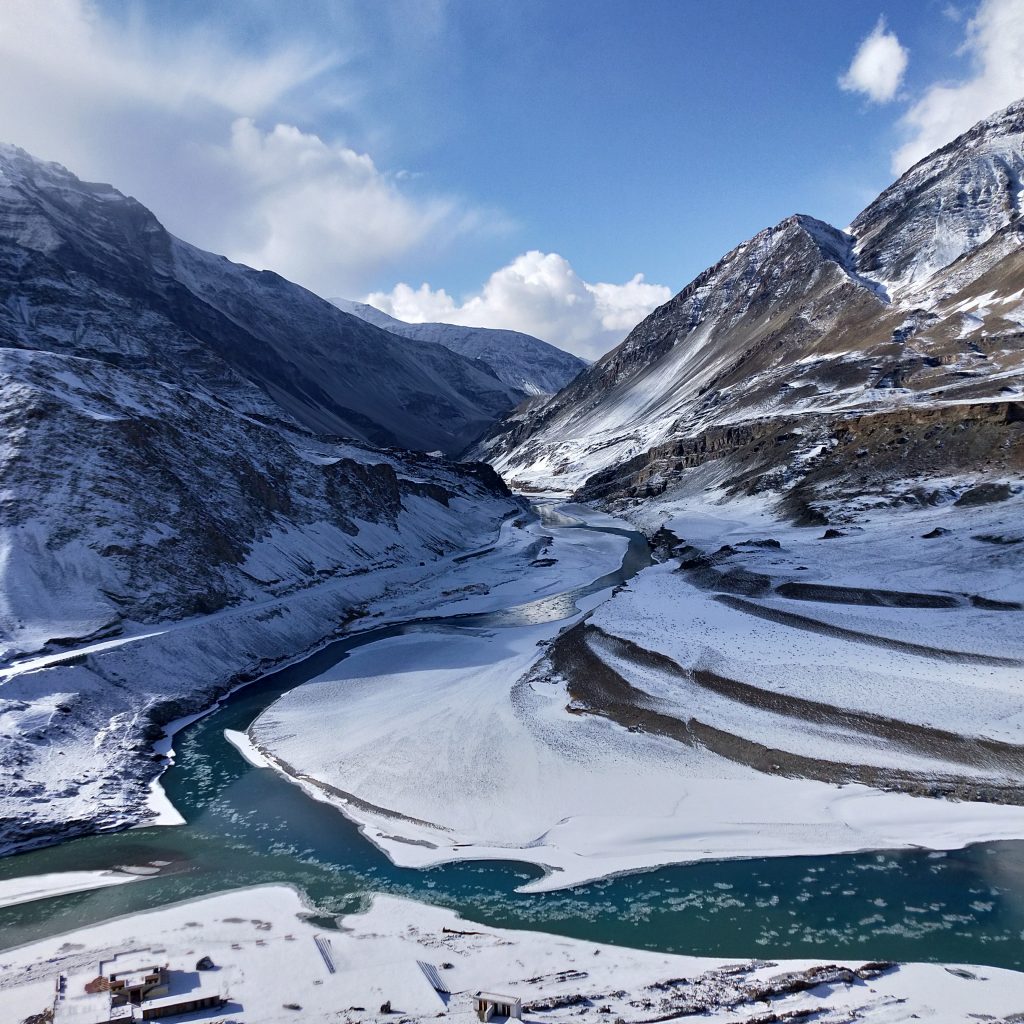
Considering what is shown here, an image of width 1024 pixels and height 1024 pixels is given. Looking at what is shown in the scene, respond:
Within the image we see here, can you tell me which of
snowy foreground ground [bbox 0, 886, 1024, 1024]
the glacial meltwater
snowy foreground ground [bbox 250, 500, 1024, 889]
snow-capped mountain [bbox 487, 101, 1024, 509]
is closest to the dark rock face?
snowy foreground ground [bbox 250, 500, 1024, 889]

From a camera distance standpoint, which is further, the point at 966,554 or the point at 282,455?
the point at 282,455

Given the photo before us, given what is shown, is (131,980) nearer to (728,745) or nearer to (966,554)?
(728,745)

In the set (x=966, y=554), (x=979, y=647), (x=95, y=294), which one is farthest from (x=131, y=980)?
(x=95, y=294)

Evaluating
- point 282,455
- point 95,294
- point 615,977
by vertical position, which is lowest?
point 615,977

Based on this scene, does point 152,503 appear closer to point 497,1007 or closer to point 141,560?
point 141,560

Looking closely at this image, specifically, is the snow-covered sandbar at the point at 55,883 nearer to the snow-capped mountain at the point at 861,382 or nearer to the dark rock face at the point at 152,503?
the dark rock face at the point at 152,503
